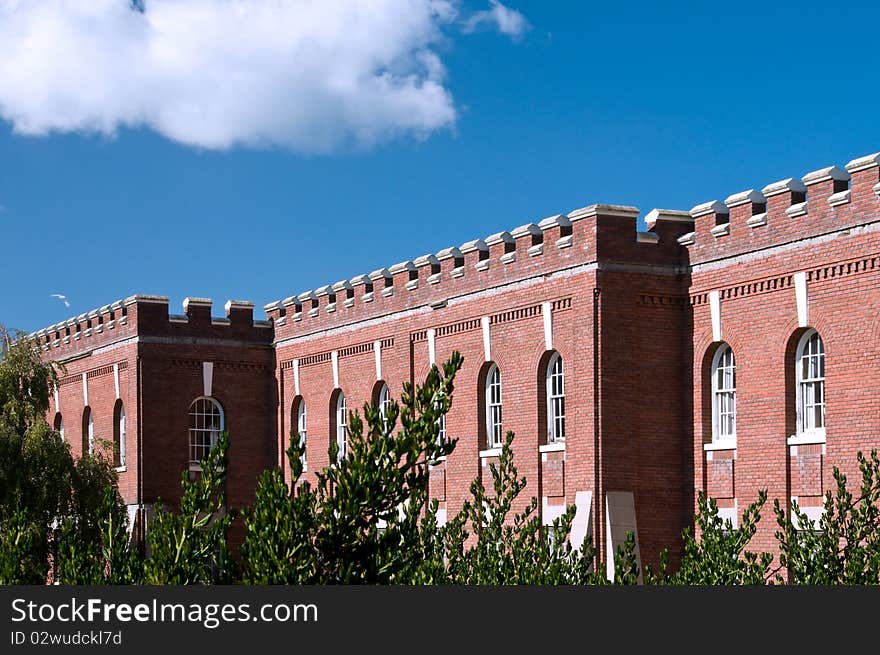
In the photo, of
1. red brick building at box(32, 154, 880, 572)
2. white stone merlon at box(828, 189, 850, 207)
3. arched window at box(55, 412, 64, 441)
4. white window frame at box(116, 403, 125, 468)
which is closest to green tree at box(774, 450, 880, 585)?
red brick building at box(32, 154, 880, 572)

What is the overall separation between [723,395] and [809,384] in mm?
2232

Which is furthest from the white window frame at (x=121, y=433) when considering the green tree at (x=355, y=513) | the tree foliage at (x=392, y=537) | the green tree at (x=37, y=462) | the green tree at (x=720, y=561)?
the green tree at (x=355, y=513)

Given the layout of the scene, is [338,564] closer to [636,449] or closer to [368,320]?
[636,449]

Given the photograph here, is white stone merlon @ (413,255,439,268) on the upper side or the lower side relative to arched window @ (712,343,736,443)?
upper

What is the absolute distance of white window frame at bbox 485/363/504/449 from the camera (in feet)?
102

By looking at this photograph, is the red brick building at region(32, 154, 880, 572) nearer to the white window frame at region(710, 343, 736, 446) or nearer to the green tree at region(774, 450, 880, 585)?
the white window frame at region(710, 343, 736, 446)

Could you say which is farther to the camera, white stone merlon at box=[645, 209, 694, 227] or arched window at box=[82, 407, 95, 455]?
arched window at box=[82, 407, 95, 455]

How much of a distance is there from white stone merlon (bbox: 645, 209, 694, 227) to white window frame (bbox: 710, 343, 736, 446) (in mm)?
2477

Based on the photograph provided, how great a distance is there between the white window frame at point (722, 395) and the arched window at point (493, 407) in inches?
Result: 202

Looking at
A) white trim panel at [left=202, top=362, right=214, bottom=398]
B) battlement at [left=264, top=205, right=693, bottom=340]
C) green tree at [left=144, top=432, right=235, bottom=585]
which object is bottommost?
green tree at [left=144, top=432, right=235, bottom=585]

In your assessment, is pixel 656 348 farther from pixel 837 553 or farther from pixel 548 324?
pixel 837 553

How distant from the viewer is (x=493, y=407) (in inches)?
1227

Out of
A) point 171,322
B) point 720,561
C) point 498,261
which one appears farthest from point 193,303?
point 720,561

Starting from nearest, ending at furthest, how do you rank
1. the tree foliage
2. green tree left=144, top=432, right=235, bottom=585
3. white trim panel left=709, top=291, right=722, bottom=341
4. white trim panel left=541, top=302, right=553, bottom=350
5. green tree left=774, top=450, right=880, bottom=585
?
the tree foliage → green tree left=144, top=432, right=235, bottom=585 → green tree left=774, top=450, right=880, bottom=585 → white trim panel left=709, top=291, right=722, bottom=341 → white trim panel left=541, top=302, right=553, bottom=350
